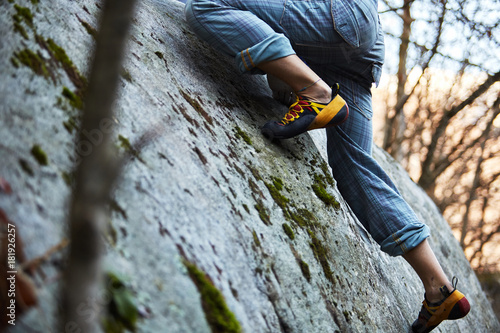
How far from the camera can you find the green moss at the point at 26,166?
1.12 meters

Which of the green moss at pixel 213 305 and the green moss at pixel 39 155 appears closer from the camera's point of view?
the green moss at pixel 39 155

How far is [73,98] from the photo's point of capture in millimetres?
1426

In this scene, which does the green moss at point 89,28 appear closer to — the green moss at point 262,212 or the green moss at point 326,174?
the green moss at point 262,212

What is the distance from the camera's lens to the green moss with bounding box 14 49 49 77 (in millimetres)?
1340

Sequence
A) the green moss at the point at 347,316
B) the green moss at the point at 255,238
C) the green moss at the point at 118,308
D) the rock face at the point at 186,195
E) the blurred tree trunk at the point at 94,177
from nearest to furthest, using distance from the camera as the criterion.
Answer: the blurred tree trunk at the point at 94,177 → the green moss at the point at 118,308 → the rock face at the point at 186,195 → the green moss at the point at 255,238 → the green moss at the point at 347,316

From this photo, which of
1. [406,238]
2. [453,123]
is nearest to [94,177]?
[406,238]

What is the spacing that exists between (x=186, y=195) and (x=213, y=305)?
433 millimetres

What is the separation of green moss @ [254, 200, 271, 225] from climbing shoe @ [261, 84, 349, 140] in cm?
55

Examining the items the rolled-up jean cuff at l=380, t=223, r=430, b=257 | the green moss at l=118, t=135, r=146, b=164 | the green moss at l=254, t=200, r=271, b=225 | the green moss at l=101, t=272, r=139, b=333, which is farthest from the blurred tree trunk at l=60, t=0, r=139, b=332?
the rolled-up jean cuff at l=380, t=223, r=430, b=257

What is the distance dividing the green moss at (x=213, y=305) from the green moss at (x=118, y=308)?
0.82 ft

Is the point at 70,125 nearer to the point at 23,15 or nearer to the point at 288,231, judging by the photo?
the point at 23,15

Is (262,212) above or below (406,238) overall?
above

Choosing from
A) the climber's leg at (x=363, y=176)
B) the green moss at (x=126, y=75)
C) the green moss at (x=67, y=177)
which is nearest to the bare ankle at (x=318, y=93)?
the climber's leg at (x=363, y=176)

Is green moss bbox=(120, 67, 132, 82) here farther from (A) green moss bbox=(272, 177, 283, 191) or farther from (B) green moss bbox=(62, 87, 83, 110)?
(A) green moss bbox=(272, 177, 283, 191)
